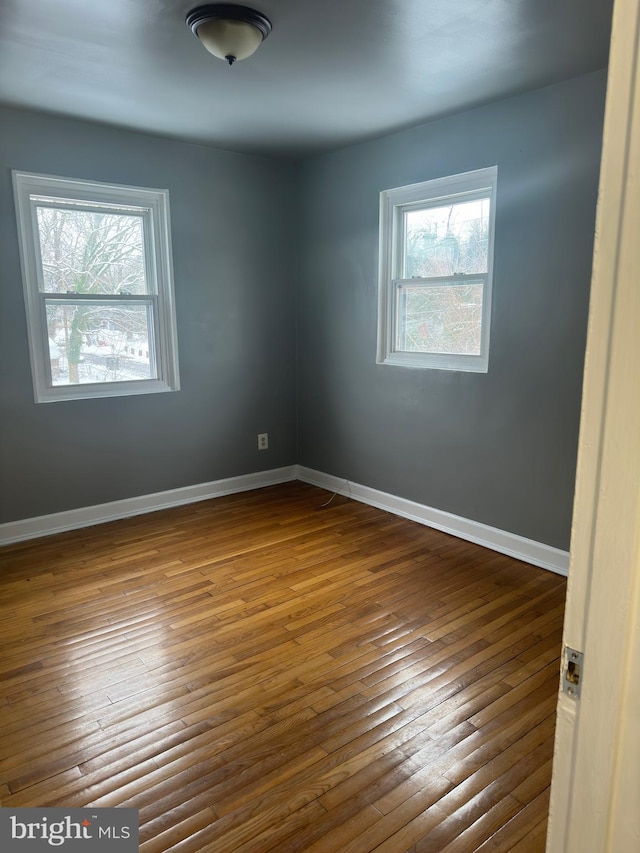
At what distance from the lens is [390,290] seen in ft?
13.0

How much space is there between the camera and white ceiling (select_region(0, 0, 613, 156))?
7.13 ft

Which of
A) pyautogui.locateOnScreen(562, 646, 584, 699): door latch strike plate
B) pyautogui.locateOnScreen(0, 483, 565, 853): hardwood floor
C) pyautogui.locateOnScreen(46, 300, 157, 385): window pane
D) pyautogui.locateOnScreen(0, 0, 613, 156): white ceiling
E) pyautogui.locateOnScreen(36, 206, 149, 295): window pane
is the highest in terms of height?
pyautogui.locateOnScreen(0, 0, 613, 156): white ceiling

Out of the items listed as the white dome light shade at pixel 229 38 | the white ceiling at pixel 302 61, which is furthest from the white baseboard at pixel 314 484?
the white dome light shade at pixel 229 38

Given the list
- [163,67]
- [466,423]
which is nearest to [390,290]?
[466,423]

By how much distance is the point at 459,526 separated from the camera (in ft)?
12.1

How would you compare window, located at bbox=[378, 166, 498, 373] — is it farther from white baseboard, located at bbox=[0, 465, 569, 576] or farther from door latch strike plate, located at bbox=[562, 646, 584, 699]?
door latch strike plate, located at bbox=[562, 646, 584, 699]

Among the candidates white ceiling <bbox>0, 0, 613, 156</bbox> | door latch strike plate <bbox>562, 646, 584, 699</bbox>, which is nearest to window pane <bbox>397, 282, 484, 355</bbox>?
white ceiling <bbox>0, 0, 613, 156</bbox>

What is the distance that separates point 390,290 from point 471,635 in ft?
7.69

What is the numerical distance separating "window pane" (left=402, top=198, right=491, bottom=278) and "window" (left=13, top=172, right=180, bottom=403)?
1.70 meters

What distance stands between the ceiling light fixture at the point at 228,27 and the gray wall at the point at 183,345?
1.65 m

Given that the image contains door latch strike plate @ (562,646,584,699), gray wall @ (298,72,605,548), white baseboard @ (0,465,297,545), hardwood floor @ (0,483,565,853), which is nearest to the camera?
door latch strike plate @ (562,646,584,699)

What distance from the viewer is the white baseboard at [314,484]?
3.32 m

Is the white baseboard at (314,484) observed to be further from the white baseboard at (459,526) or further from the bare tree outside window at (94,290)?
the bare tree outside window at (94,290)

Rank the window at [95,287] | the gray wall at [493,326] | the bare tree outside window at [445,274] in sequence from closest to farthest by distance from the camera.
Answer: the gray wall at [493,326]
the bare tree outside window at [445,274]
the window at [95,287]
